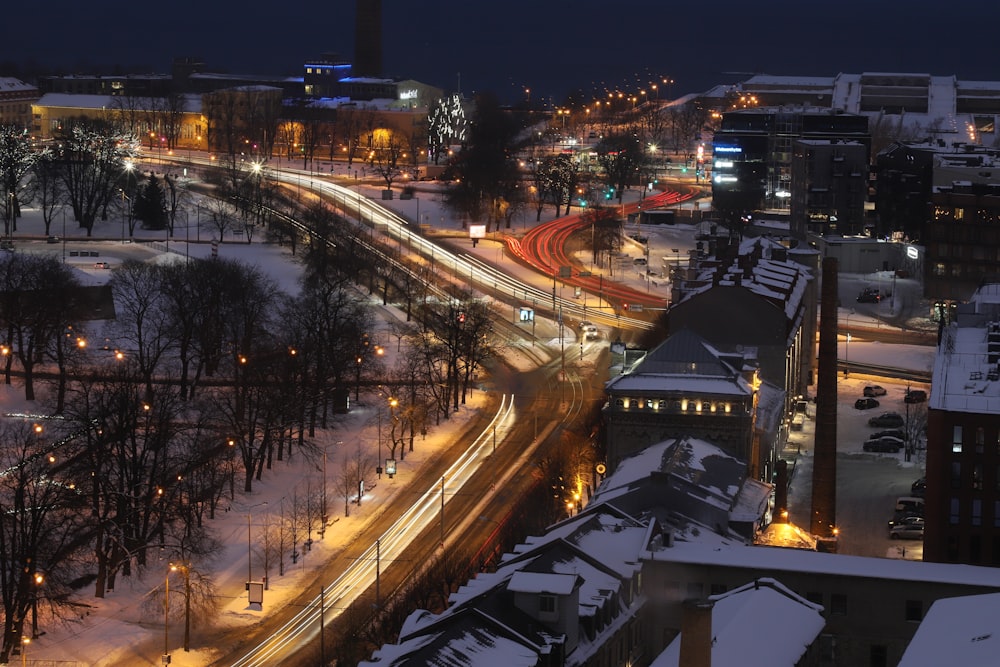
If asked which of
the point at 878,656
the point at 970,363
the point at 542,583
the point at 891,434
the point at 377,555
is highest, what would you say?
the point at 970,363

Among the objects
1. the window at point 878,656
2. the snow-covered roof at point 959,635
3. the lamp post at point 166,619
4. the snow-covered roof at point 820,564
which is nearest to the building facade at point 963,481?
the snow-covered roof at point 820,564

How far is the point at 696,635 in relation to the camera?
42094mm

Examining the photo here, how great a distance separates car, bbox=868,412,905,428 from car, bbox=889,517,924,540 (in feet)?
54.3

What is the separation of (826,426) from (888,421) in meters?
14.5

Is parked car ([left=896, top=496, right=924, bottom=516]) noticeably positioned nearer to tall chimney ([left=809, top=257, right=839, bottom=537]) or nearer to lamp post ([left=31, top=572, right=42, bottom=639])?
tall chimney ([left=809, top=257, right=839, bottom=537])

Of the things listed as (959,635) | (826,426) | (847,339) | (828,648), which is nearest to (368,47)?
(847,339)

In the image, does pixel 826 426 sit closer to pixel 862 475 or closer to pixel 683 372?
pixel 683 372

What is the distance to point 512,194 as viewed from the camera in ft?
432

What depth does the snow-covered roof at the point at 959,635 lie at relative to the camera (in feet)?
138

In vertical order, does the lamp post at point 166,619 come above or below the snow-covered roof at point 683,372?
below

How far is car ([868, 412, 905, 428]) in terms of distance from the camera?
83.6 meters

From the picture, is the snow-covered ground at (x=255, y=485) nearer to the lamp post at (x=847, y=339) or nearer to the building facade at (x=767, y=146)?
the lamp post at (x=847, y=339)

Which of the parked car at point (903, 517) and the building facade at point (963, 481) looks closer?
the building facade at point (963, 481)

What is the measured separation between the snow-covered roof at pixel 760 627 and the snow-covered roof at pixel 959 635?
3.36m
